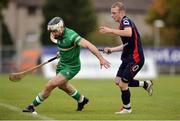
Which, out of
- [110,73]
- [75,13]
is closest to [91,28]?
[75,13]

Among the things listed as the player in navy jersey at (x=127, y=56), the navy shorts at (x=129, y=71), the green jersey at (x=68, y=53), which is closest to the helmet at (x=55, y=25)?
the green jersey at (x=68, y=53)

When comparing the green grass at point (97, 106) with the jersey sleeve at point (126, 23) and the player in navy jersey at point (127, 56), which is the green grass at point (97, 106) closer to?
the player in navy jersey at point (127, 56)

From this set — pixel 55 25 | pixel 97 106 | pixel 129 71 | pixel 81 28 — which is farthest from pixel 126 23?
pixel 81 28

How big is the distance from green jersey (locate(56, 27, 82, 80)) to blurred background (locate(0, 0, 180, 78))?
21967mm

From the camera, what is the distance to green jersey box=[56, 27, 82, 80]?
1608cm

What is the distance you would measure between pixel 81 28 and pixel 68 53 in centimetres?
5596

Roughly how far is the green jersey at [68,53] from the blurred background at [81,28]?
2197 cm

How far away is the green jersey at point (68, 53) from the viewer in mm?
16078

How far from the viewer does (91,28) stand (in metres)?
72.6

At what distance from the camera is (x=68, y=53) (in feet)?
53.3

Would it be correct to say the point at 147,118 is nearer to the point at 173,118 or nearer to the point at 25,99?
the point at 173,118

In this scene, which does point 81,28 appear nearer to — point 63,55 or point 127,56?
point 127,56

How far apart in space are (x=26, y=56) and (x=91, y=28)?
2388 cm

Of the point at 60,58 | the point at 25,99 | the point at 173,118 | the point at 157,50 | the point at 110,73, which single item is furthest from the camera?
the point at 157,50
